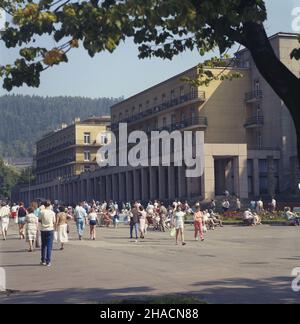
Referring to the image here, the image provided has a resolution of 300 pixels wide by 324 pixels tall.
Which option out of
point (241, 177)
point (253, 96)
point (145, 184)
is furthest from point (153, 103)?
point (241, 177)

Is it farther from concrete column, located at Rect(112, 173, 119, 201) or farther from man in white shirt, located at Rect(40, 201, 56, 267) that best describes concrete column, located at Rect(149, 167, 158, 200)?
man in white shirt, located at Rect(40, 201, 56, 267)

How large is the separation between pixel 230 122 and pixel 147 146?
1081 centimetres

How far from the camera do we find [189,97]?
6938 centimetres

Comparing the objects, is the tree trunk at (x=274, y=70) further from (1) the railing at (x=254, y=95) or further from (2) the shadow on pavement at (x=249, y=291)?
(1) the railing at (x=254, y=95)

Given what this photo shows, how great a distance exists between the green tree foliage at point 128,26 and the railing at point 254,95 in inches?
2329

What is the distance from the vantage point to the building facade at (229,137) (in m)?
60.0

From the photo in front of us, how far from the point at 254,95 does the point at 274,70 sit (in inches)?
2375

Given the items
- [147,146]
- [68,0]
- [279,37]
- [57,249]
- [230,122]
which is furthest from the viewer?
[147,146]

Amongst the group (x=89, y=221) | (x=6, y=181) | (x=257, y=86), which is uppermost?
(x=257, y=86)

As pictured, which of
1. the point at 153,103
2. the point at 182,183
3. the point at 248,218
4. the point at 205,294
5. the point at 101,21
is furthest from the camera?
the point at 153,103

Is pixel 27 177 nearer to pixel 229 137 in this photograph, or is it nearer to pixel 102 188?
pixel 102 188

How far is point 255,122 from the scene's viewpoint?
2667 inches
